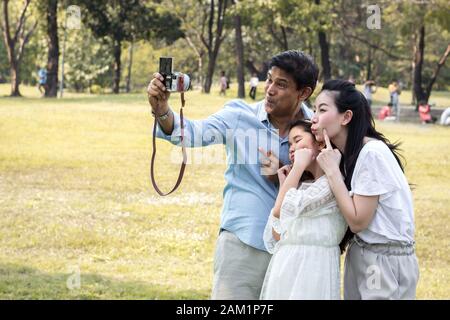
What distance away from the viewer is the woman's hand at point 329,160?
3.95m

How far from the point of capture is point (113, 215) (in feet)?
43.1

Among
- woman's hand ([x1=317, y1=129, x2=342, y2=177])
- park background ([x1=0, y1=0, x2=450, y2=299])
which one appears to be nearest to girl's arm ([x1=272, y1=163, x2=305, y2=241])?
woman's hand ([x1=317, y1=129, x2=342, y2=177])

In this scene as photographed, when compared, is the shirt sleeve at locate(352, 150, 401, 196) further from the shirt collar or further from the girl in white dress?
the shirt collar

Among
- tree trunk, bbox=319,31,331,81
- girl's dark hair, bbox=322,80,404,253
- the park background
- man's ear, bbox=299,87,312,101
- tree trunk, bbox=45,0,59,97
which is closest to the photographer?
girl's dark hair, bbox=322,80,404,253

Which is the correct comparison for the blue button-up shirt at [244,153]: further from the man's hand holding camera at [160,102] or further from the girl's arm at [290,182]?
the girl's arm at [290,182]

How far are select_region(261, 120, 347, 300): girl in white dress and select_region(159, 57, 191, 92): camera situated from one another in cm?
62

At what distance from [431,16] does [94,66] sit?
1270 inches

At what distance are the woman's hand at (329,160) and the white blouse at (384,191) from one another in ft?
0.29

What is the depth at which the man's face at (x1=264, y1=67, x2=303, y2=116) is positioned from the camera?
4465 mm

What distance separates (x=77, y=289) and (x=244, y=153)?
4620mm

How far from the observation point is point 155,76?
4098 millimetres

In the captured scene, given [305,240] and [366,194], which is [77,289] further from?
[366,194]
